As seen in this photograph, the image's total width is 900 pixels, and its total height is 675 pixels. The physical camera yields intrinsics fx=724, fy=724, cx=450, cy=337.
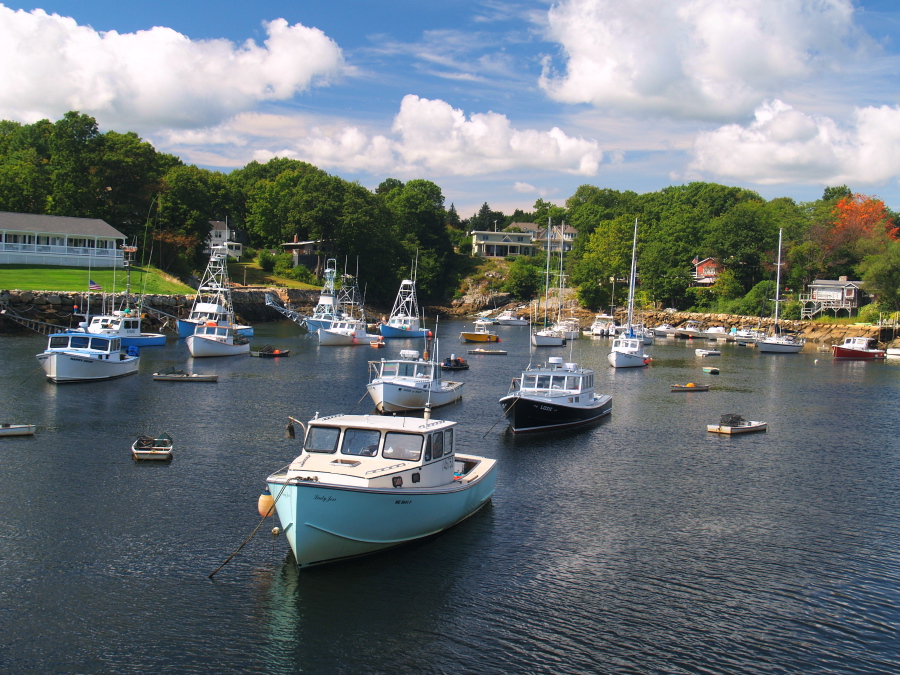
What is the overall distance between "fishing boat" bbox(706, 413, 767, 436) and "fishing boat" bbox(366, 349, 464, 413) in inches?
684

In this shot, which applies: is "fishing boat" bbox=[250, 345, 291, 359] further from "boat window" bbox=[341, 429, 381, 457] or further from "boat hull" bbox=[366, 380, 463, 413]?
"boat window" bbox=[341, 429, 381, 457]

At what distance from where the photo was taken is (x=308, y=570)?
2094cm

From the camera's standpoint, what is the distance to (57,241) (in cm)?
10050

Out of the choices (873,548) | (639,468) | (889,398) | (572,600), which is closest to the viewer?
(572,600)

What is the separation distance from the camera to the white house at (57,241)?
96.4 m

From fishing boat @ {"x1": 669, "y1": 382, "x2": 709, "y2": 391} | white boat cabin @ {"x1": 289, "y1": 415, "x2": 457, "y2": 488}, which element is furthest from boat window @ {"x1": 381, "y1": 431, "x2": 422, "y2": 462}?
fishing boat @ {"x1": 669, "y1": 382, "x2": 709, "y2": 391}

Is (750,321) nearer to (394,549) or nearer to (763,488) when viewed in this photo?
(763,488)

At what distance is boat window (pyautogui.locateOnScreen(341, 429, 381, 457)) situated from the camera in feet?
74.3

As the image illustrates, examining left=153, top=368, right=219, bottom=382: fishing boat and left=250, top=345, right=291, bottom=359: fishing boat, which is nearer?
left=153, top=368, right=219, bottom=382: fishing boat

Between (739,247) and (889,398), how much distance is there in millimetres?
87817

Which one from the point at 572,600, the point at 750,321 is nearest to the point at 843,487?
the point at 572,600

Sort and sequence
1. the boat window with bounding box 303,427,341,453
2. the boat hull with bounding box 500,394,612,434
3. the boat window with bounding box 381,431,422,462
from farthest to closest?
the boat hull with bounding box 500,394,612,434, the boat window with bounding box 303,427,341,453, the boat window with bounding box 381,431,422,462

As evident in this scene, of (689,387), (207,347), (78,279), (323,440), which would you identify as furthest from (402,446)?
(78,279)

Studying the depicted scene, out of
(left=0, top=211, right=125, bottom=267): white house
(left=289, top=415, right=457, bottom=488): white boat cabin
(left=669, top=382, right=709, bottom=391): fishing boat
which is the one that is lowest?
(left=669, top=382, right=709, bottom=391): fishing boat
